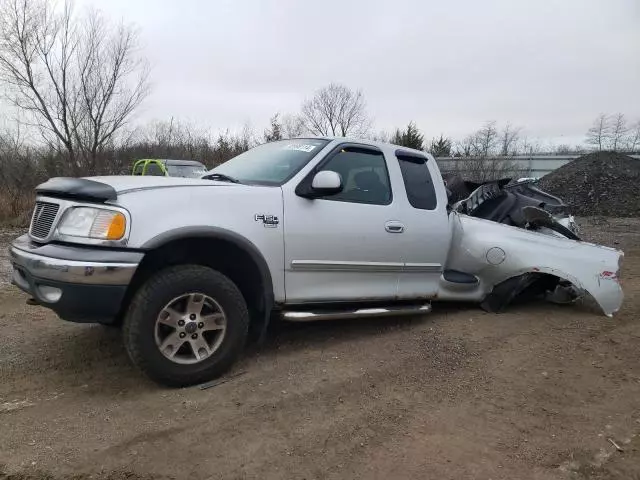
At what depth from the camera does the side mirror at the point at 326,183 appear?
13.3ft

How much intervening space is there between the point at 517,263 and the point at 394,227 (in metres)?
1.60

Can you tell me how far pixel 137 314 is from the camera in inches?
132

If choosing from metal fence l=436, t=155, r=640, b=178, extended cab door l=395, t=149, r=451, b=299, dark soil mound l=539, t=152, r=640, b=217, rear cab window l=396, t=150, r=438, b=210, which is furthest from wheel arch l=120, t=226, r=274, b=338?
metal fence l=436, t=155, r=640, b=178

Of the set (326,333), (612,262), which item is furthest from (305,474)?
(612,262)

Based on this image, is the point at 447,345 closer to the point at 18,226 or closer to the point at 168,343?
the point at 168,343

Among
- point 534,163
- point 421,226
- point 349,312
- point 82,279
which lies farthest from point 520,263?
point 534,163

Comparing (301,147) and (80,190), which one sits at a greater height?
(301,147)

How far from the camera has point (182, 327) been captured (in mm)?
3527

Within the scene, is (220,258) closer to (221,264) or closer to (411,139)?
(221,264)

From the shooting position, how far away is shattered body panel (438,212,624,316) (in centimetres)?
541

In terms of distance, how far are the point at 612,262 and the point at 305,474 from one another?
4326mm

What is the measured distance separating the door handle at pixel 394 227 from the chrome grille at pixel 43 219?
2570 mm

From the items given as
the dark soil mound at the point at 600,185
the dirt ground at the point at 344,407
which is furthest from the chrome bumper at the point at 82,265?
the dark soil mound at the point at 600,185

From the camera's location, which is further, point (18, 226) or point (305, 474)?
point (18, 226)
